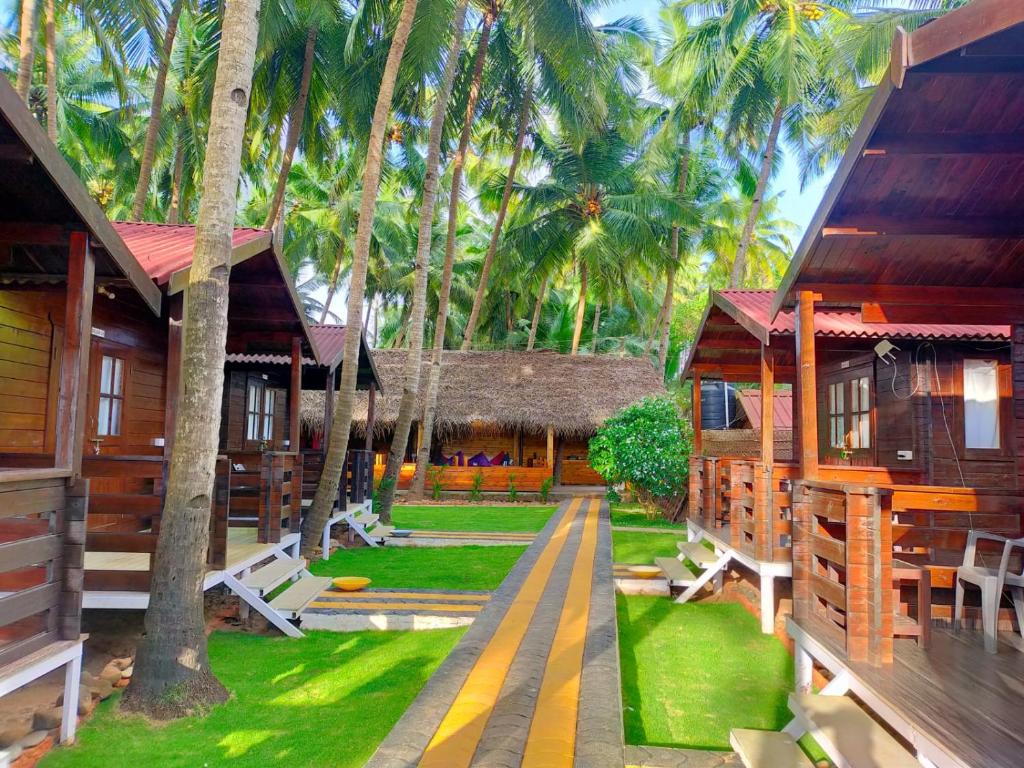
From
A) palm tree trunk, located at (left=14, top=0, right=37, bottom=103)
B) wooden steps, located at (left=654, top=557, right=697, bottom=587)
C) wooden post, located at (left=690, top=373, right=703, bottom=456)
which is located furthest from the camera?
wooden post, located at (left=690, top=373, right=703, bottom=456)

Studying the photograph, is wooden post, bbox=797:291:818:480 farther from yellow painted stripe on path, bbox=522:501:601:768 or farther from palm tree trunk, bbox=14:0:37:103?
palm tree trunk, bbox=14:0:37:103

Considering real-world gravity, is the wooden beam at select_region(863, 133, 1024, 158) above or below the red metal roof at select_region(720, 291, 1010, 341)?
above

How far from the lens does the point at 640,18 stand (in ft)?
62.2

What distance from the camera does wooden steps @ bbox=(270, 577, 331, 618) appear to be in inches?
233

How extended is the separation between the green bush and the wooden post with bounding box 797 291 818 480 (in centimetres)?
865

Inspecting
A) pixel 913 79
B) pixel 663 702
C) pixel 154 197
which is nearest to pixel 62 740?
pixel 663 702

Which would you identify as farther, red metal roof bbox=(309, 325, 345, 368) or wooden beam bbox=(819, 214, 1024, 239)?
red metal roof bbox=(309, 325, 345, 368)

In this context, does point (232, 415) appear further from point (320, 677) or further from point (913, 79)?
point (913, 79)

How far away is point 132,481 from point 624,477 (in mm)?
10031

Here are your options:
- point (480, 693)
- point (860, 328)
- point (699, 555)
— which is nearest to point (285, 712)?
point (480, 693)

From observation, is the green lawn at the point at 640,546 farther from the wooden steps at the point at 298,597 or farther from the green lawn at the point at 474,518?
the wooden steps at the point at 298,597

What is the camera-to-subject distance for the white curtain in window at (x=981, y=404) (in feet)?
29.9

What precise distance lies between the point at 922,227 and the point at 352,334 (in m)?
6.90


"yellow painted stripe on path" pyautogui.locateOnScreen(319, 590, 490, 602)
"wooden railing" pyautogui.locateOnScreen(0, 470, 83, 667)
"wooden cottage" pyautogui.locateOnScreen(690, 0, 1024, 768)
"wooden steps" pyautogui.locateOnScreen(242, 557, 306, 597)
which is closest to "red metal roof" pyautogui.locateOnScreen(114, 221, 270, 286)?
"wooden railing" pyautogui.locateOnScreen(0, 470, 83, 667)
